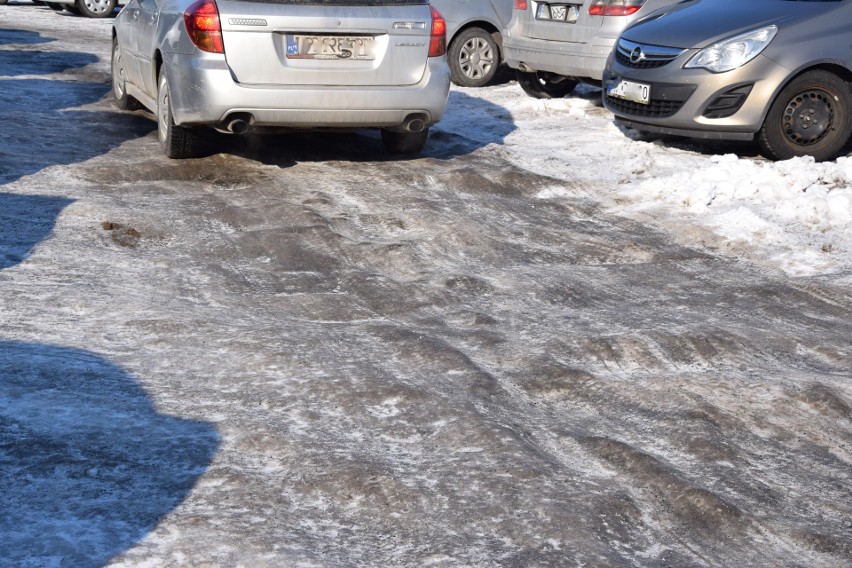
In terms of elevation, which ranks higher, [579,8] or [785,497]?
[579,8]

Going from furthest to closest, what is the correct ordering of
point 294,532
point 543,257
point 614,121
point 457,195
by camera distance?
point 614,121
point 457,195
point 543,257
point 294,532

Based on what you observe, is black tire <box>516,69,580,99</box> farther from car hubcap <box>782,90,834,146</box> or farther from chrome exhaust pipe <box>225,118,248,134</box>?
chrome exhaust pipe <box>225,118,248,134</box>

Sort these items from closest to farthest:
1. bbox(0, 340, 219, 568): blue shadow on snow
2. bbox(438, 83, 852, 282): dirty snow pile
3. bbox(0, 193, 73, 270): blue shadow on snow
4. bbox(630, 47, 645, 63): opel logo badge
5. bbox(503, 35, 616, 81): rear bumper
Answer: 1. bbox(0, 340, 219, 568): blue shadow on snow
2. bbox(0, 193, 73, 270): blue shadow on snow
3. bbox(438, 83, 852, 282): dirty snow pile
4. bbox(630, 47, 645, 63): opel logo badge
5. bbox(503, 35, 616, 81): rear bumper

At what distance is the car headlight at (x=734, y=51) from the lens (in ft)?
31.0

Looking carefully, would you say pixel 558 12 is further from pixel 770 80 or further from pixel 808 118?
pixel 808 118

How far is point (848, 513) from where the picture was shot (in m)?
3.93

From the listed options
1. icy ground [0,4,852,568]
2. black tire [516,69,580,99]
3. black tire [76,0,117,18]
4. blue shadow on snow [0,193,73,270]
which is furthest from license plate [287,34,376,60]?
black tire [76,0,117,18]

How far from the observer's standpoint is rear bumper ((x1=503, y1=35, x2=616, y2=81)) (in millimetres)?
11648

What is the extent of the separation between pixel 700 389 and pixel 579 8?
7725mm

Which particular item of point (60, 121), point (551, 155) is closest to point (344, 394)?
point (551, 155)

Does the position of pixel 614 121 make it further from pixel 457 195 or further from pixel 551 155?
pixel 457 195

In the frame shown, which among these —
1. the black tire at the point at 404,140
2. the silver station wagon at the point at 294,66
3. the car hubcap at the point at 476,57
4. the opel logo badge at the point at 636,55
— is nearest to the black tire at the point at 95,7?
the car hubcap at the point at 476,57

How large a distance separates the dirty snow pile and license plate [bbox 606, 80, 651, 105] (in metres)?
0.40

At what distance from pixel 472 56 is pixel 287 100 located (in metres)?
6.09
